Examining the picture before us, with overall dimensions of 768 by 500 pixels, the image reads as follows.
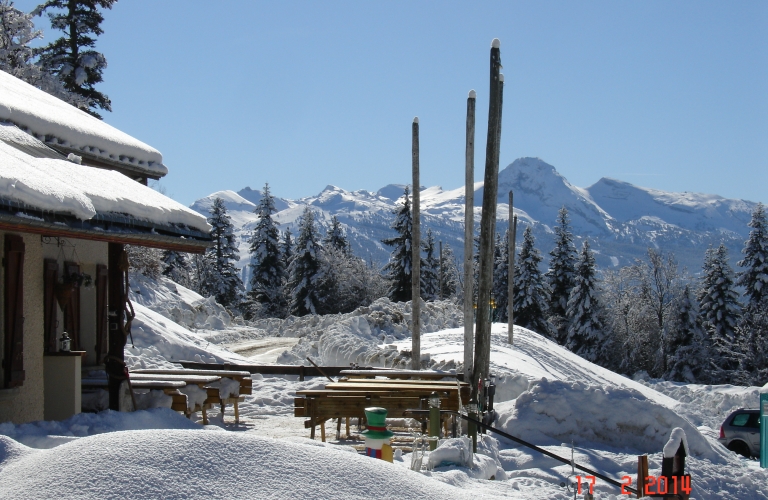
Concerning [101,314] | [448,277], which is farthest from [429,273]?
[101,314]

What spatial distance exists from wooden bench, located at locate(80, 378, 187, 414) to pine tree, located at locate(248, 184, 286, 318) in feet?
151

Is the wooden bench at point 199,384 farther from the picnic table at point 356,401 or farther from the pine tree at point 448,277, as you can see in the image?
the pine tree at point 448,277

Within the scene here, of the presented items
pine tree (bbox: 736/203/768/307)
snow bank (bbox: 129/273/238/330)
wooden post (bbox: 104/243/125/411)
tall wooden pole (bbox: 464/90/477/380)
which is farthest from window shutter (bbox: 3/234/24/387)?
pine tree (bbox: 736/203/768/307)

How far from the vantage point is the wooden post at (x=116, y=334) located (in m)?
8.86

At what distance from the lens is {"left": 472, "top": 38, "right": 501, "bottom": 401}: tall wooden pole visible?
12.6m

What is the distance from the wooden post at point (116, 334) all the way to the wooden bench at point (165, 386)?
678 mm

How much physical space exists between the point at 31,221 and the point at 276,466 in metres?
3.26

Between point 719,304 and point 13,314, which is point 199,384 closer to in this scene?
point 13,314

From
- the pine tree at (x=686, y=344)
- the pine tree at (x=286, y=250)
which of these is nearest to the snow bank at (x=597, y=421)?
the pine tree at (x=686, y=344)

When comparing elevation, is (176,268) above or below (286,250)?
below

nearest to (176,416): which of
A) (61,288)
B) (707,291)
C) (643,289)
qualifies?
(61,288)

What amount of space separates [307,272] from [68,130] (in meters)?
41.1

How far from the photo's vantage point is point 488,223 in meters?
12.9

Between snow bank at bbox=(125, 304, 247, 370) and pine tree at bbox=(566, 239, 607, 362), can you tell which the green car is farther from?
pine tree at bbox=(566, 239, 607, 362)
